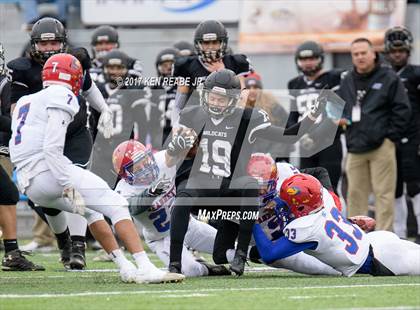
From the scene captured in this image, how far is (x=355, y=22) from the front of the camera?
→ 13250mm

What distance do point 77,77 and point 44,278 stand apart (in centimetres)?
135

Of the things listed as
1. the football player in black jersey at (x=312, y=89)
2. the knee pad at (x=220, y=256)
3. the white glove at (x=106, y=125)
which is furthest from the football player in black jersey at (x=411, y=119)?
the white glove at (x=106, y=125)

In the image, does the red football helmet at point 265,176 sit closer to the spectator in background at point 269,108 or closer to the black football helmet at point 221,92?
the black football helmet at point 221,92

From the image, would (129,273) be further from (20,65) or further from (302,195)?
(20,65)

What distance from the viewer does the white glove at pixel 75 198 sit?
6.38m

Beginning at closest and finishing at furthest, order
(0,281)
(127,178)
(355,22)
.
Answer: (0,281) < (127,178) < (355,22)

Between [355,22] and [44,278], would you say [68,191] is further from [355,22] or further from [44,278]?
[355,22]

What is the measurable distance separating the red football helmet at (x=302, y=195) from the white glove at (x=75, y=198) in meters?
1.34

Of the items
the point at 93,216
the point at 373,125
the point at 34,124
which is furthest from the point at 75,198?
the point at 373,125

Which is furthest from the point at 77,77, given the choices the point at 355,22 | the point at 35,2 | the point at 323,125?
the point at 35,2

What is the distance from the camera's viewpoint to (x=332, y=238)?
693 cm

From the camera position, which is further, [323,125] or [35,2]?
[35,2]

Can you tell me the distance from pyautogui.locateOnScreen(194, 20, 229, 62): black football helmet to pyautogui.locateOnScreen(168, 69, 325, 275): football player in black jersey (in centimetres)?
115

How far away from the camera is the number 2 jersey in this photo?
7.37m
